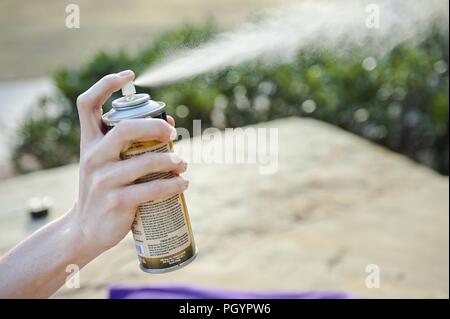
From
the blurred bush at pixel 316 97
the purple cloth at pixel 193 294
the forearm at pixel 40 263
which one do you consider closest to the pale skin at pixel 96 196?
the forearm at pixel 40 263

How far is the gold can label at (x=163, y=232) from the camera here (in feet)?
3.93

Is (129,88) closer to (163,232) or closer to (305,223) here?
(163,232)

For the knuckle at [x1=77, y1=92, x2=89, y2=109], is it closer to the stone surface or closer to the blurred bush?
the stone surface

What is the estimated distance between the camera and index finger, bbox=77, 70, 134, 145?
3.84ft

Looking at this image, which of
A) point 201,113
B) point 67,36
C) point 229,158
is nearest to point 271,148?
point 229,158

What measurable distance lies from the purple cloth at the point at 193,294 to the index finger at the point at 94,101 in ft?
3.07

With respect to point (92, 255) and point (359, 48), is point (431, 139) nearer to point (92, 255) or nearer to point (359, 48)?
point (359, 48)

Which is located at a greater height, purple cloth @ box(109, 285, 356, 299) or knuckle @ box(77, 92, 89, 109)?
knuckle @ box(77, 92, 89, 109)

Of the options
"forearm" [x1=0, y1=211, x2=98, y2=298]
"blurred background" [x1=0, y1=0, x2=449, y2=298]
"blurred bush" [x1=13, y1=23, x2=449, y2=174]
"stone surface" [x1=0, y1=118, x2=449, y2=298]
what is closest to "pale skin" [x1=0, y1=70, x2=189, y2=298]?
"forearm" [x1=0, y1=211, x2=98, y2=298]

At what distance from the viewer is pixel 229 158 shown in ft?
12.9

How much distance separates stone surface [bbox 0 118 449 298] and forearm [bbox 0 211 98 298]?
3.58ft

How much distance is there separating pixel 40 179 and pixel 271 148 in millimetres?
1613

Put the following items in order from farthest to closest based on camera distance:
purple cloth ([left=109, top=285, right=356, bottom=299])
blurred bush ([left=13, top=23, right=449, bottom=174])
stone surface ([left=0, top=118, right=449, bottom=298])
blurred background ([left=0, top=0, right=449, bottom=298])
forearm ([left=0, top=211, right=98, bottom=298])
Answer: blurred bush ([left=13, top=23, right=449, bottom=174]), blurred background ([left=0, top=0, right=449, bottom=298]), stone surface ([left=0, top=118, right=449, bottom=298]), purple cloth ([left=109, top=285, right=356, bottom=299]), forearm ([left=0, top=211, right=98, bottom=298])
